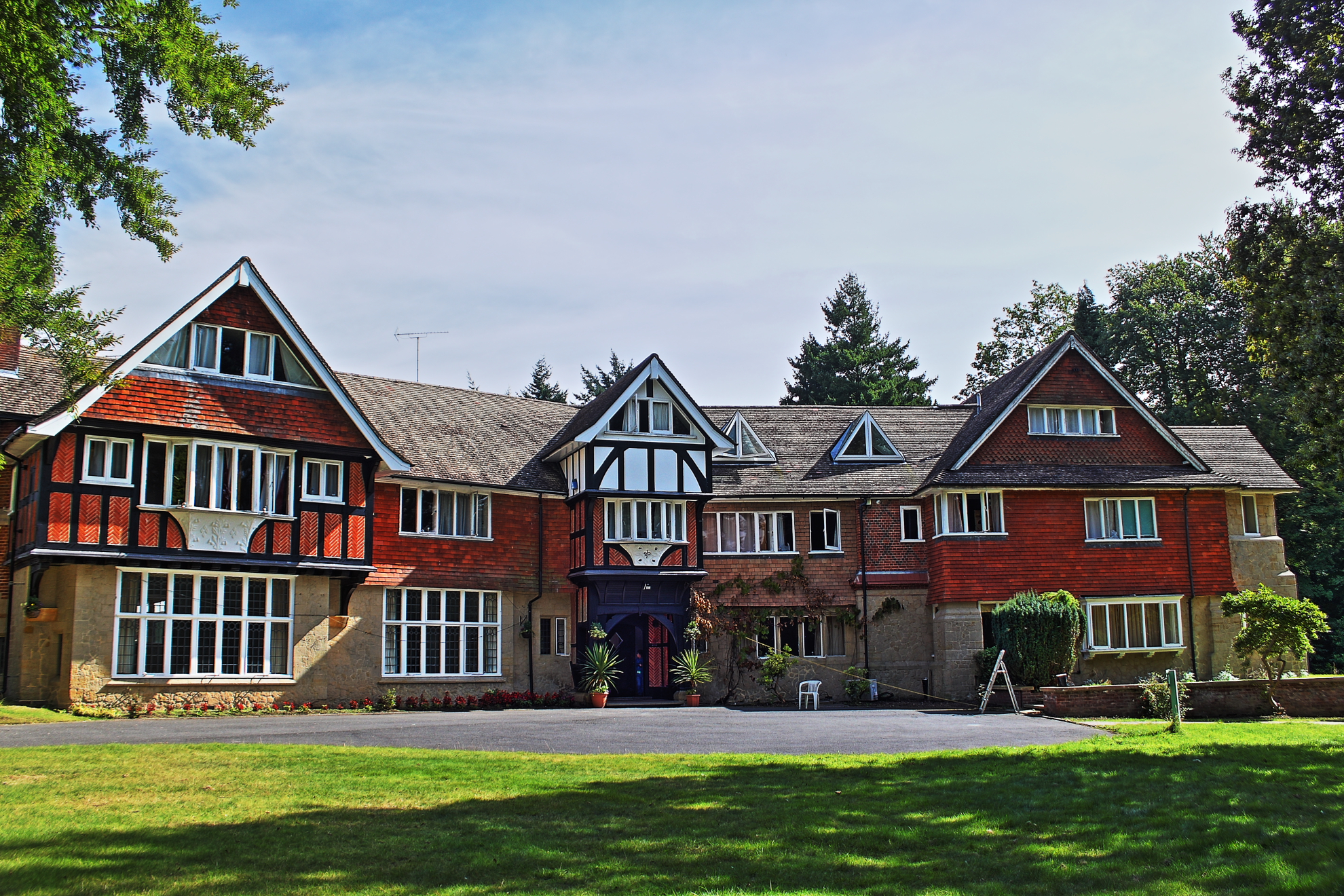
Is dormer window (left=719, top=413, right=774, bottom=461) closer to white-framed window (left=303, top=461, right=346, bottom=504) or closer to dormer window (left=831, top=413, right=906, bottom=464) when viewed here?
dormer window (left=831, top=413, right=906, bottom=464)

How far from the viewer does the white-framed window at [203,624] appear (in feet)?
85.0

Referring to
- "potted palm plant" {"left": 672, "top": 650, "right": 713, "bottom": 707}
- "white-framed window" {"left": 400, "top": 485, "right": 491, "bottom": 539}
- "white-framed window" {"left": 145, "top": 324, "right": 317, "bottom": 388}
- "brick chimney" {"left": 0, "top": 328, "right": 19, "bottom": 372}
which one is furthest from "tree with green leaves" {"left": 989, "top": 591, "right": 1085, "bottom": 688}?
"brick chimney" {"left": 0, "top": 328, "right": 19, "bottom": 372}

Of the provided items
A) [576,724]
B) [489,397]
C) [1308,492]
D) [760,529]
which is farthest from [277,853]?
[1308,492]

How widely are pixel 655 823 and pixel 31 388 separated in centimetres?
2437

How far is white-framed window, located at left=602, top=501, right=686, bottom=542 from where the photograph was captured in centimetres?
3331

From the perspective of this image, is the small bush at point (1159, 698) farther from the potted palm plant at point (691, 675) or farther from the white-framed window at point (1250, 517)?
the white-framed window at point (1250, 517)

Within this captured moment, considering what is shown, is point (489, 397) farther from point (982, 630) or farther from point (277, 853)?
point (277, 853)

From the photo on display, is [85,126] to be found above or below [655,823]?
above

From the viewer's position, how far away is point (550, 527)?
113ft

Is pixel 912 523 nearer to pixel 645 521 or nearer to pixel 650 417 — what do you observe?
pixel 645 521

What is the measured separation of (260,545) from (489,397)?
12538 millimetres

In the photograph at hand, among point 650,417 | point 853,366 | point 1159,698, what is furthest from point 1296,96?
point 853,366

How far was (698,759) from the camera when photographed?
16781mm

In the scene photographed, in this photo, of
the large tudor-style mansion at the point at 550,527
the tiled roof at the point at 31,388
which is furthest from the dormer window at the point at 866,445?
the tiled roof at the point at 31,388
